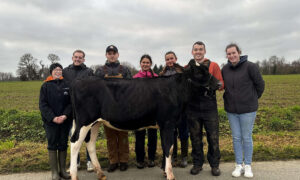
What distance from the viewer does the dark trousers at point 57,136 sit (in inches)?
189

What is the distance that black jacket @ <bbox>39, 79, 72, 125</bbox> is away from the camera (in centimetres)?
480

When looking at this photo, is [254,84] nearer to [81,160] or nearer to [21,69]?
[81,160]

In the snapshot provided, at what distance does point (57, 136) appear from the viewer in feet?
16.0

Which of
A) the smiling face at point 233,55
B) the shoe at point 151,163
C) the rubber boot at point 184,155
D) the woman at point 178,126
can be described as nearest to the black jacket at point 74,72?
the woman at point 178,126

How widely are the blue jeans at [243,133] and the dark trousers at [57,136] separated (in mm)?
3856

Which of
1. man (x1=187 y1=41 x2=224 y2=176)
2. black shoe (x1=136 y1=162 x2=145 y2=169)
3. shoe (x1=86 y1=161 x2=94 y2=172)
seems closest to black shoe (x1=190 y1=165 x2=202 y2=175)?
man (x1=187 y1=41 x2=224 y2=176)

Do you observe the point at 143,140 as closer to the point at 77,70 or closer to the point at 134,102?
the point at 134,102

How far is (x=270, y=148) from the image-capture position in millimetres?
5984

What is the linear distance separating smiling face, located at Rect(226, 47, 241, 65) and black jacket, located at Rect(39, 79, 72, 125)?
376cm

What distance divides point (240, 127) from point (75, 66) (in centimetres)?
430

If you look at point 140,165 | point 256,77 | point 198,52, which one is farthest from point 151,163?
point 256,77

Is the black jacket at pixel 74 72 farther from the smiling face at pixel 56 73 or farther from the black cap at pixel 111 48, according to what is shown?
the black cap at pixel 111 48

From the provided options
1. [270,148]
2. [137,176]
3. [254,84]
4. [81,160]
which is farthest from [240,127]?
[81,160]

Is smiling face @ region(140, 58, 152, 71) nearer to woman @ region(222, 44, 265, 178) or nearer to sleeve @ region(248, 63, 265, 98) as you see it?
woman @ region(222, 44, 265, 178)
